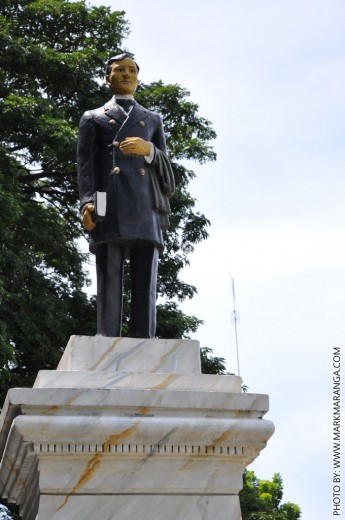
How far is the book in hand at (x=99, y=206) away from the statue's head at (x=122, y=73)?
104 centimetres

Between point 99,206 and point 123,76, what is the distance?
1.21 metres

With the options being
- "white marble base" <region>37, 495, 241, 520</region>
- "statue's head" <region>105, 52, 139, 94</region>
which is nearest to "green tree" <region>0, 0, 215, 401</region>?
"statue's head" <region>105, 52, 139, 94</region>

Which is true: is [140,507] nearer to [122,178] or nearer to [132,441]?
[132,441]

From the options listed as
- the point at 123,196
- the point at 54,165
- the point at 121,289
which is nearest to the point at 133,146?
the point at 123,196

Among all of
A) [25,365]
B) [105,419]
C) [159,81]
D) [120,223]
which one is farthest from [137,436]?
[159,81]

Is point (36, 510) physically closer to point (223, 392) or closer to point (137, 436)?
point (137, 436)

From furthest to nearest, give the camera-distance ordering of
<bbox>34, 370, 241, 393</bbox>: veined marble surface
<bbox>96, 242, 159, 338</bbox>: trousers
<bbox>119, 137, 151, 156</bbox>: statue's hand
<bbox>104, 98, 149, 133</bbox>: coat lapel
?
<bbox>104, 98, 149, 133</bbox>: coat lapel, <bbox>119, 137, 151, 156</bbox>: statue's hand, <bbox>96, 242, 159, 338</bbox>: trousers, <bbox>34, 370, 241, 393</bbox>: veined marble surface

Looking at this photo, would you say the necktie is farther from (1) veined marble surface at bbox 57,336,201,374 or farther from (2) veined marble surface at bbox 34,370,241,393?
(2) veined marble surface at bbox 34,370,241,393

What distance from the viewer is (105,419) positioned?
7.64 m

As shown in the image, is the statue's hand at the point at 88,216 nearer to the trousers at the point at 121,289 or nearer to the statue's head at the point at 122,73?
the trousers at the point at 121,289

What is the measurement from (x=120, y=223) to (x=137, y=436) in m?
1.83

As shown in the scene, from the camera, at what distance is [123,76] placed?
916 centimetres

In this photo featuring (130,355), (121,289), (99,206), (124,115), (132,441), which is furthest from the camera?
(124,115)

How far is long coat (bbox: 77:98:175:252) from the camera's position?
8734 mm
